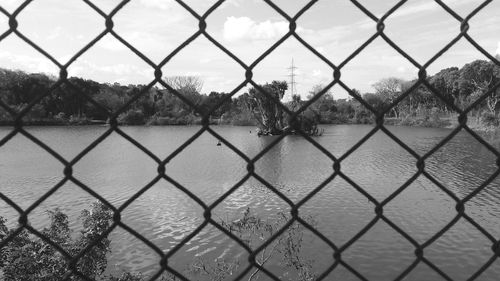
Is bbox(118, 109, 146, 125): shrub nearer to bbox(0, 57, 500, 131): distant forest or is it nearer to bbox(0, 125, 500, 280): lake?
bbox(0, 57, 500, 131): distant forest

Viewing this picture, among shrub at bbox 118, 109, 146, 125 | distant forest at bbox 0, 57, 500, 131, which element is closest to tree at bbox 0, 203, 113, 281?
distant forest at bbox 0, 57, 500, 131

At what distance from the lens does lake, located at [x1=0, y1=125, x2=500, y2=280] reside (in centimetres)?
1138

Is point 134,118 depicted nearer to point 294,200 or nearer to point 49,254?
point 294,200

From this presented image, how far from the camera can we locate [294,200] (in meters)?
16.8

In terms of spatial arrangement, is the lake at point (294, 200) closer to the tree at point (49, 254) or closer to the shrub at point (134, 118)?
the tree at point (49, 254)

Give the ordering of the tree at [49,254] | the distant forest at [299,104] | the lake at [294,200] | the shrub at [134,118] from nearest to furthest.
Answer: the tree at [49,254] < the lake at [294,200] < the distant forest at [299,104] < the shrub at [134,118]

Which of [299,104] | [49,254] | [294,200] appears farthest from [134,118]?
[49,254]

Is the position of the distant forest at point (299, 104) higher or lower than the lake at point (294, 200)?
higher

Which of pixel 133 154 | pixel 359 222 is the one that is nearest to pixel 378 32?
pixel 359 222

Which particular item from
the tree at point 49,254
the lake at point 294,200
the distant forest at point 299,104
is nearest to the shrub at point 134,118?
the distant forest at point 299,104

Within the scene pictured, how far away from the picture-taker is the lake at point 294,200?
11.4 metres

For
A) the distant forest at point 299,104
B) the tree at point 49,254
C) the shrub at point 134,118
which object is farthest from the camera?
the shrub at point 134,118

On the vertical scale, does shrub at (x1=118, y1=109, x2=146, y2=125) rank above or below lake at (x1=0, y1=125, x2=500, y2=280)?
above

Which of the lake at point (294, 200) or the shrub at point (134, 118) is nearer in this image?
the lake at point (294, 200)
